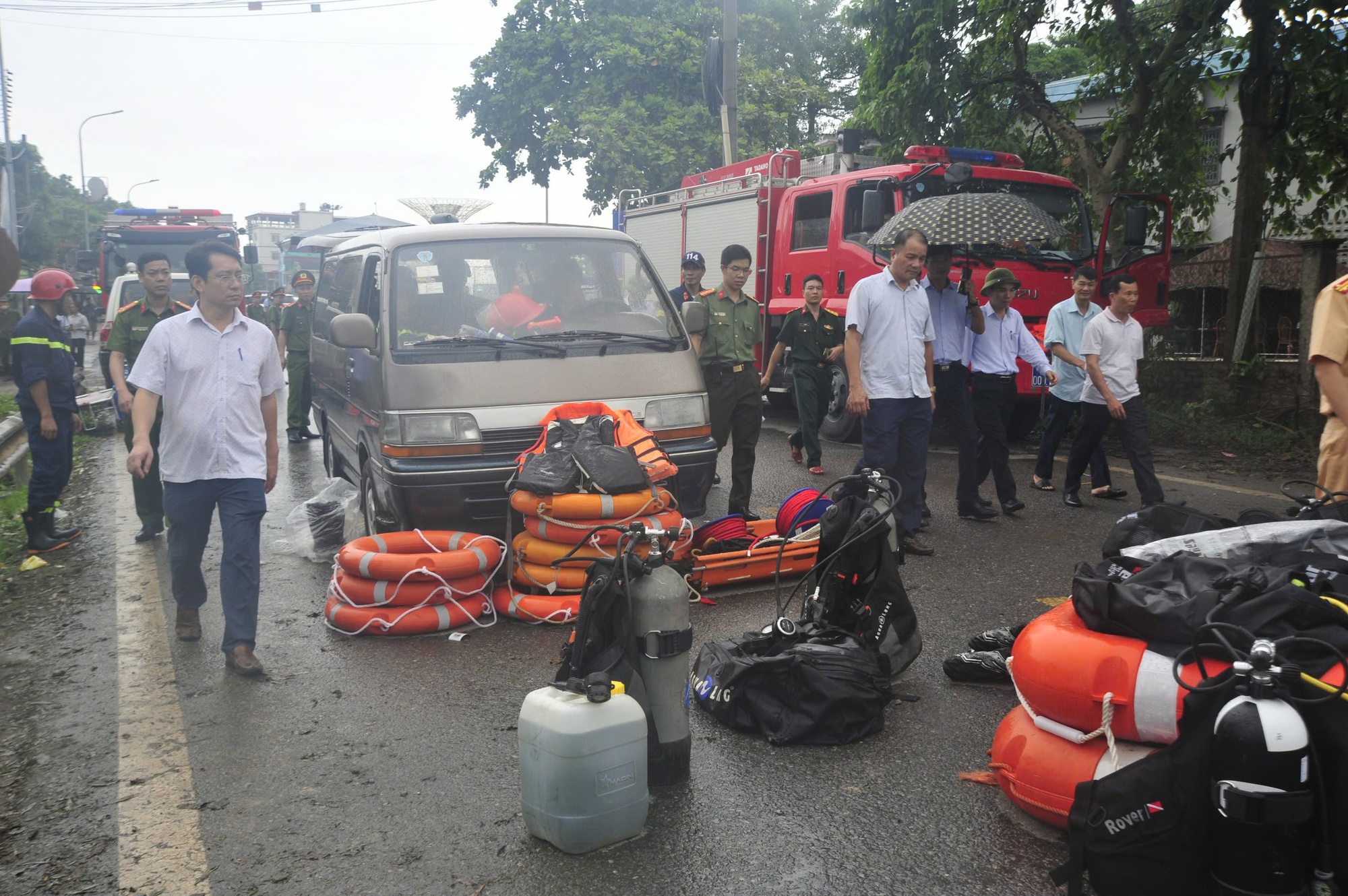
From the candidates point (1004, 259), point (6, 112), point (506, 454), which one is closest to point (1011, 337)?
point (1004, 259)

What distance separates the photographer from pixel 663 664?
3.59 m

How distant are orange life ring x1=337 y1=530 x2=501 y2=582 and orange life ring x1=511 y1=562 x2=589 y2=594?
0.70ft

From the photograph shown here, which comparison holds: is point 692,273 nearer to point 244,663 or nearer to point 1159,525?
point 244,663

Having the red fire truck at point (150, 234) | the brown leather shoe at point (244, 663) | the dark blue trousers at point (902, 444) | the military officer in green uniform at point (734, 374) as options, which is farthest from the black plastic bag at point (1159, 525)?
the red fire truck at point (150, 234)

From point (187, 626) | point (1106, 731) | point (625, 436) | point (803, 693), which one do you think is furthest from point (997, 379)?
point (187, 626)

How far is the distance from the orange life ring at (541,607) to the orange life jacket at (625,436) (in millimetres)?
673

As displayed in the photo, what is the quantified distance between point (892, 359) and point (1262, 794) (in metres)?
4.33

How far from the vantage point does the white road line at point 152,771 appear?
322cm

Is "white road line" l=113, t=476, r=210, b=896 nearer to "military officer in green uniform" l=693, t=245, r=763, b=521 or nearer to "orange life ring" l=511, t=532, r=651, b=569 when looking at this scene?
"orange life ring" l=511, t=532, r=651, b=569

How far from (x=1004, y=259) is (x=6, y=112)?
18.7 m

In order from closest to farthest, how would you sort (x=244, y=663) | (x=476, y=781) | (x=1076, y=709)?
(x=1076, y=709), (x=476, y=781), (x=244, y=663)

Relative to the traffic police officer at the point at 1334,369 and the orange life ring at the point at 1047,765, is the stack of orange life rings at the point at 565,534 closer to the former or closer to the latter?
the orange life ring at the point at 1047,765

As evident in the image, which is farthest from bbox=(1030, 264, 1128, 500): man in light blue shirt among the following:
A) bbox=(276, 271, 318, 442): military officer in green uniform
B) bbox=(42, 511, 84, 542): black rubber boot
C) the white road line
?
bbox=(276, 271, 318, 442): military officer in green uniform

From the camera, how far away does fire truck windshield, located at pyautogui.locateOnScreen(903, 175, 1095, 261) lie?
1059 cm
